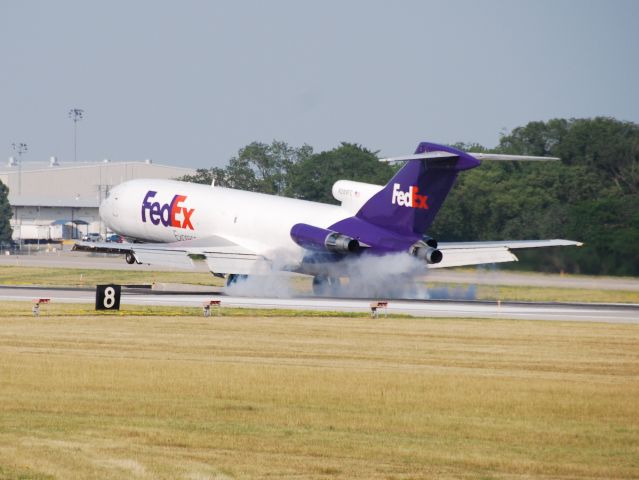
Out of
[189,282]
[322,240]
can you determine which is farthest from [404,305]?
[189,282]

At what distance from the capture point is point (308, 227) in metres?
59.7

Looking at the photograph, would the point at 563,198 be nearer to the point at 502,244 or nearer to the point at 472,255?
the point at 502,244

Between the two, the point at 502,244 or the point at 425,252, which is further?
the point at 502,244

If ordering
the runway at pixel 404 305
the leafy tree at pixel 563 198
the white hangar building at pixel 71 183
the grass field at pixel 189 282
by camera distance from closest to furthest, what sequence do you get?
the runway at pixel 404 305 < the grass field at pixel 189 282 < the leafy tree at pixel 563 198 < the white hangar building at pixel 71 183

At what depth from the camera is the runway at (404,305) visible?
50281 millimetres

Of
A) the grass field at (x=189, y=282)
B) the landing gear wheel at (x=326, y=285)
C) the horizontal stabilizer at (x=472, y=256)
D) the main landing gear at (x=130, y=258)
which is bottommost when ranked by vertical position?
the grass field at (x=189, y=282)

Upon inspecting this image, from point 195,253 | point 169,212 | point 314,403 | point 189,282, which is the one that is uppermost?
point 169,212

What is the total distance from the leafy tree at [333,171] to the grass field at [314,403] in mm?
96148

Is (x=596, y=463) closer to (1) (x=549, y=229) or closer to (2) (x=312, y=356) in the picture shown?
(2) (x=312, y=356)

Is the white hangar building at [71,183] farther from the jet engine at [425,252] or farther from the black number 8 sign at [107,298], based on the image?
the black number 8 sign at [107,298]

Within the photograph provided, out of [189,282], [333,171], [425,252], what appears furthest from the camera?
[333,171]

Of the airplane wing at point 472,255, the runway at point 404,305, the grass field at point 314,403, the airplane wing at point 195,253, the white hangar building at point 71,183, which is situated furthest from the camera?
the white hangar building at point 71,183

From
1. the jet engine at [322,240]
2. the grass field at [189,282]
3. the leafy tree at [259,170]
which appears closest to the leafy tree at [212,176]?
the leafy tree at [259,170]

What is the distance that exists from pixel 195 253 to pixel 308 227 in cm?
551
